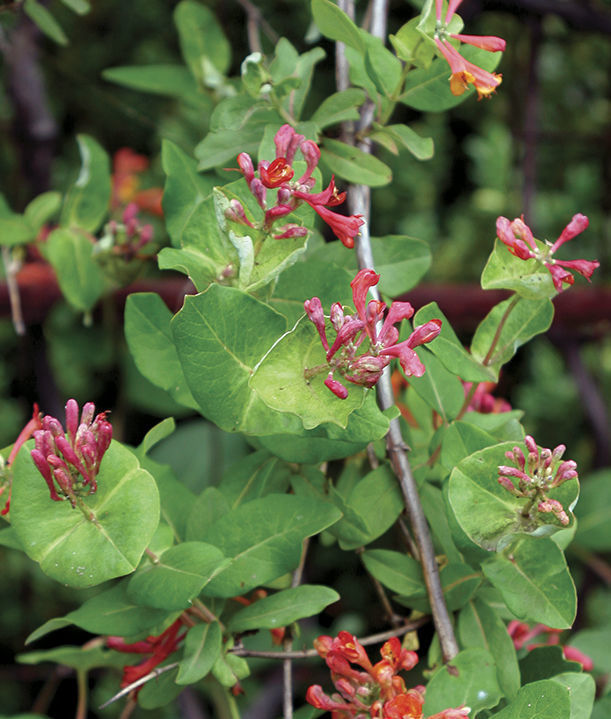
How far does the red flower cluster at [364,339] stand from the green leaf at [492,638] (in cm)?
16

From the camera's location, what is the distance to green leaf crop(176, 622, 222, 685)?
0.35m

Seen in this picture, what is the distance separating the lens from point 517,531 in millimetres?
342

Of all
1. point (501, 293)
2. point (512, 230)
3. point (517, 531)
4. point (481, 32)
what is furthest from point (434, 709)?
point (481, 32)

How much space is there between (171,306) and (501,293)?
373mm

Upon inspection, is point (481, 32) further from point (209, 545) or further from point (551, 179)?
point (209, 545)

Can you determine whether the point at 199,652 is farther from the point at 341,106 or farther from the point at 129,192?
the point at 129,192

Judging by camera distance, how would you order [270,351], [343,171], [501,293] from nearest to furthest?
[270,351] → [343,171] → [501,293]

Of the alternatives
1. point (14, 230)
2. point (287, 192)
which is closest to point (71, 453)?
point (287, 192)

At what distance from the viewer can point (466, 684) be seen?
0.36m

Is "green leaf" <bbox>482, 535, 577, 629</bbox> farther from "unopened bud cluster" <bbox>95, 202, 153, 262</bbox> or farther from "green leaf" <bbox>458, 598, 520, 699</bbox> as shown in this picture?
"unopened bud cluster" <bbox>95, 202, 153, 262</bbox>

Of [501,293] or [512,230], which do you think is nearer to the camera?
[512,230]

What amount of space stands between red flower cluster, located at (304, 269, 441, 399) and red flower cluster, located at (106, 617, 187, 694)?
0.17 m

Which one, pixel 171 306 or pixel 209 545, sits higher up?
pixel 209 545

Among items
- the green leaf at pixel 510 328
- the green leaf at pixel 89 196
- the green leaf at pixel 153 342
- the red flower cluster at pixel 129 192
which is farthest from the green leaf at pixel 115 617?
the red flower cluster at pixel 129 192
